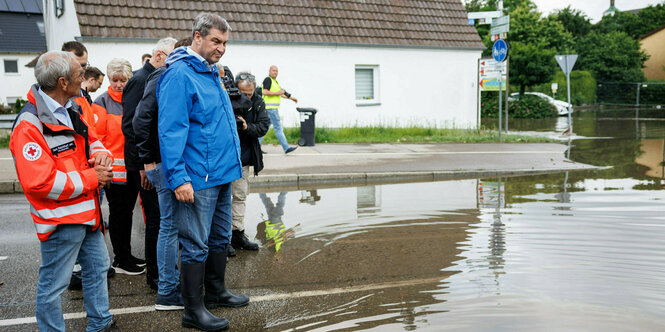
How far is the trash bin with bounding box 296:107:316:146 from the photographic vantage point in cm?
1436

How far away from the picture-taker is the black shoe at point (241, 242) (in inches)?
235

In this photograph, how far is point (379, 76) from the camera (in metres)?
19.7

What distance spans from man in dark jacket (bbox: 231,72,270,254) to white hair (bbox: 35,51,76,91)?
236cm

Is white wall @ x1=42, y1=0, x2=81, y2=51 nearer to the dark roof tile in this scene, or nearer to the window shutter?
the dark roof tile

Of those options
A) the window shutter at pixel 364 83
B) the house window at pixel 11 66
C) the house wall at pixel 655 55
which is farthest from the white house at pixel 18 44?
the house wall at pixel 655 55

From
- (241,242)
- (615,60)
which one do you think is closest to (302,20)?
(241,242)

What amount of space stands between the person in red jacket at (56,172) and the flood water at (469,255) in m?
1.40

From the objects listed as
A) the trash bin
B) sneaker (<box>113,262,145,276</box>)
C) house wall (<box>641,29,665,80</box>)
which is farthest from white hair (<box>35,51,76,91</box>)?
house wall (<box>641,29,665,80</box>)

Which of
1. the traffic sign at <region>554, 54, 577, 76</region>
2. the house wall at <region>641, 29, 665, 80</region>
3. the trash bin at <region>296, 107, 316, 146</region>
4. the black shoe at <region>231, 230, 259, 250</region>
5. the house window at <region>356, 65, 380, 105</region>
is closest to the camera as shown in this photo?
the black shoe at <region>231, 230, 259, 250</region>

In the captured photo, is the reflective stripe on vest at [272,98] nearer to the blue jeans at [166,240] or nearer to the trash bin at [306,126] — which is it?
the trash bin at [306,126]

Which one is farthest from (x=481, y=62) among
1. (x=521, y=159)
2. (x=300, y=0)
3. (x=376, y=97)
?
(x=521, y=159)

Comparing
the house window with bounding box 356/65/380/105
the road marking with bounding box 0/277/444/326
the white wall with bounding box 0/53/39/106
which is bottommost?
the road marking with bounding box 0/277/444/326

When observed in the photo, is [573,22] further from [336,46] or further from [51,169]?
[51,169]

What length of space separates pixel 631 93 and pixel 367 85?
33722 millimetres
